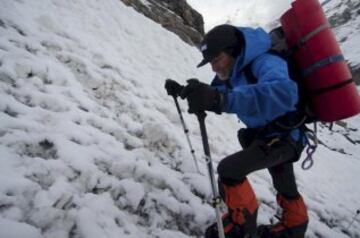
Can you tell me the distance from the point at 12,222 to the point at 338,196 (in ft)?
25.7

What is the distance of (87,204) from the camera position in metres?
3.25

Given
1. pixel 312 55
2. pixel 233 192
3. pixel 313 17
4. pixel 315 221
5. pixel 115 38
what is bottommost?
pixel 115 38

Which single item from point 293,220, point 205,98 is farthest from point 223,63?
point 293,220

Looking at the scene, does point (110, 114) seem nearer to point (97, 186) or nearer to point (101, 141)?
point (101, 141)

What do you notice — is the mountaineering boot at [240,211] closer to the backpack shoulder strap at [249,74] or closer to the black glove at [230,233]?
A: the black glove at [230,233]

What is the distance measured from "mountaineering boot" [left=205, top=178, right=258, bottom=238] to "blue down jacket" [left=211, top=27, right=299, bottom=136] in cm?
96

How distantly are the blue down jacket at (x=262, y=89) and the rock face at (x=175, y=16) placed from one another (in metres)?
11.8

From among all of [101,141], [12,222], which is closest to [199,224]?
[101,141]

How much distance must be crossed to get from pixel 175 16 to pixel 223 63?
Result: 17019mm

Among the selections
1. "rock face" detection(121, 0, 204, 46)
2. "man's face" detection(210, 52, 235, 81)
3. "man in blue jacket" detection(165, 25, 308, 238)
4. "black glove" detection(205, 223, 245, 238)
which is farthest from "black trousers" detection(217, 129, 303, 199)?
"rock face" detection(121, 0, 204, 46)

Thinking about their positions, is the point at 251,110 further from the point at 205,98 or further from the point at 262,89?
the point at 205,98

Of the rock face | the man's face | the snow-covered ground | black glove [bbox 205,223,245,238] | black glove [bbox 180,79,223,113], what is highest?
the man's face

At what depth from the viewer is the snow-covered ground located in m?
3.09

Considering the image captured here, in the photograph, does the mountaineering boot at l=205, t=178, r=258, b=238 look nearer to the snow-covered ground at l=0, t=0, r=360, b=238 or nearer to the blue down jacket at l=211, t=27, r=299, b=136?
the snow-covered ground at l=0, t=0, r=360, b=238
